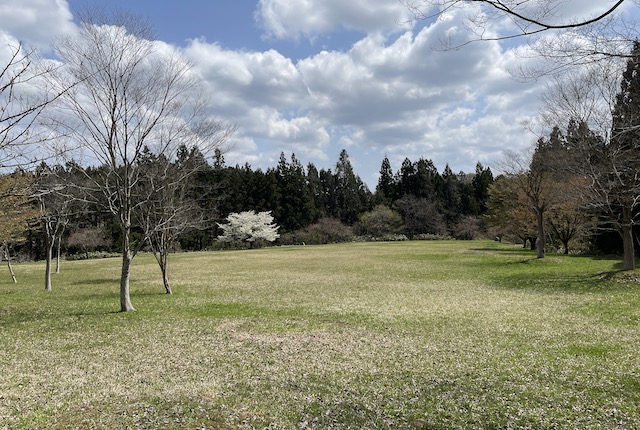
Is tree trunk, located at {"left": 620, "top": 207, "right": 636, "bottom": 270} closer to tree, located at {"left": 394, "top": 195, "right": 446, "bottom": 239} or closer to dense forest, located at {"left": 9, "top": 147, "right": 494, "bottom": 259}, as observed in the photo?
dense forest, located at {"left": 9, "top": 147, "right": 494, "bottom": 259}

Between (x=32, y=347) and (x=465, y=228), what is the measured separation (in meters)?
83.4

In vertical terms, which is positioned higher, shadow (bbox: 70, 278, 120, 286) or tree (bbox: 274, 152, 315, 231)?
tree (bbox: 274, 152, 315, 231)

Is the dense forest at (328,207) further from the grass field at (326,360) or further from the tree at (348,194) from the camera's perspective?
the grass field at (326,360)

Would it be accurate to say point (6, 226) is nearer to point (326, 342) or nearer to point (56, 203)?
point (56, 203)

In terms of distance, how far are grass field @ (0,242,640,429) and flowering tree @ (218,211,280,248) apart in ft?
176

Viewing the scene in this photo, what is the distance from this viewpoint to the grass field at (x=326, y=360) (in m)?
6.31

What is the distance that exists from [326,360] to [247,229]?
6587cm

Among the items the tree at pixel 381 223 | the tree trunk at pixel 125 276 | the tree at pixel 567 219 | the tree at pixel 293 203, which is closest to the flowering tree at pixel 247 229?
the tree at pixel 293 203

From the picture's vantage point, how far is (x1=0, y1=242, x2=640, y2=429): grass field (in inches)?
249

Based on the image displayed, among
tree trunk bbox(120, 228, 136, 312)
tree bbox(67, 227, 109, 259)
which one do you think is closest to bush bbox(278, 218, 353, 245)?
tree bbox(67, 227, 109, 259)

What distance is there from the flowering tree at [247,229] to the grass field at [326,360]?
53650 millimetres

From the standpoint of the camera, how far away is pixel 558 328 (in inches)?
492

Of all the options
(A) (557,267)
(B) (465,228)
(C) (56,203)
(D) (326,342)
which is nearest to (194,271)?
(C) (56,203)

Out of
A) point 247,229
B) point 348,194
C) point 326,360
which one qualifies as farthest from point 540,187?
point 348,194
